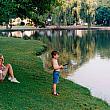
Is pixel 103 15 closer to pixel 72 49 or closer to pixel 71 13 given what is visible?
pixel 71 13

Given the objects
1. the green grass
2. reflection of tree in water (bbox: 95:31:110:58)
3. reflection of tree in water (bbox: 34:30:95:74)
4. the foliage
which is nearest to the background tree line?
the foliage

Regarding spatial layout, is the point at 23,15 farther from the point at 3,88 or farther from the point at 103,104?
the point at 103,104

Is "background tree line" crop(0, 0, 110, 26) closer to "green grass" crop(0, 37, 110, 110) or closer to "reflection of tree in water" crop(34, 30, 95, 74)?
"green grass" crop(0, 37, 110, 110)

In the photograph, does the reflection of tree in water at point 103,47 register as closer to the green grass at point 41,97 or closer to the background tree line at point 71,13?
the background tree line at point 71,13

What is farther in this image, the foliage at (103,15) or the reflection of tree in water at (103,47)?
the foliage at (103,15)

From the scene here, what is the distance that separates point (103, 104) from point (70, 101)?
171cm

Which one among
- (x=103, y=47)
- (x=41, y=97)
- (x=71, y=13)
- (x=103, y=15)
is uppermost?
(x=41, y=97)

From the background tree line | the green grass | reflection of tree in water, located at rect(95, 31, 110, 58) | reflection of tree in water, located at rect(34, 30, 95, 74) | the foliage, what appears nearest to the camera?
the green grass

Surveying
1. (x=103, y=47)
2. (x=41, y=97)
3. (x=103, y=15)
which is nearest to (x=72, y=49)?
(x=103, y=47)

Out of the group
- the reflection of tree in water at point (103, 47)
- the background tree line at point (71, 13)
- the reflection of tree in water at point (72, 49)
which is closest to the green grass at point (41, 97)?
the background tree line at point (71, 13)

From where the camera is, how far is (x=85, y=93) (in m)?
19.9

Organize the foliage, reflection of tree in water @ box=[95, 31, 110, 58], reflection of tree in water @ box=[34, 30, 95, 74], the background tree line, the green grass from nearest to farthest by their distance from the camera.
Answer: the green grass → the background tree line → reflection of tree in water @ box=[34, 30, 95, 74] → reflection of tree in water @ box=[95, 31, 110, 58] → the foliage

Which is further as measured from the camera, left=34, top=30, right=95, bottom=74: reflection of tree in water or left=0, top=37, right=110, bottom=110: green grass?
left=34, top=30, right=95, bottom=74: reflection of tree in water

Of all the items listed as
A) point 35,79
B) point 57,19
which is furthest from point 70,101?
point 57,19
